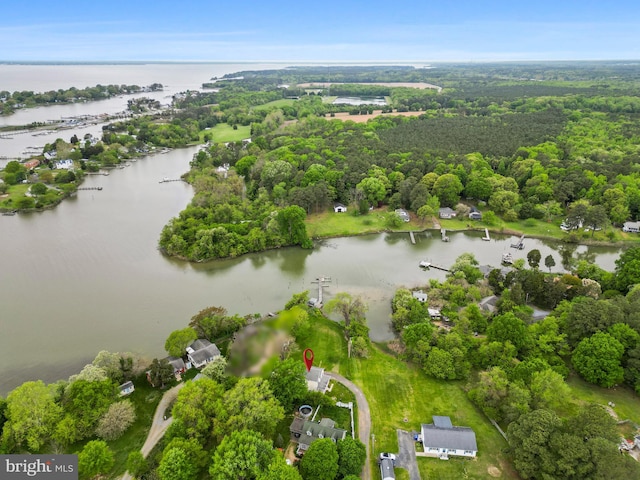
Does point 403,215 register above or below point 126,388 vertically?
above

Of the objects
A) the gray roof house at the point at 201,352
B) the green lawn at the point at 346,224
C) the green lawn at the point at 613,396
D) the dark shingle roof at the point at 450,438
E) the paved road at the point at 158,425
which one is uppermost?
the green lawn at the point at 346,224

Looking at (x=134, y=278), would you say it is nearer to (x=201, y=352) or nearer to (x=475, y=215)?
(x=201, y=352)

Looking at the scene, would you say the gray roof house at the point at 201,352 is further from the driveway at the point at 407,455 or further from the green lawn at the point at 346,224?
the green lawn at the point at 346,224

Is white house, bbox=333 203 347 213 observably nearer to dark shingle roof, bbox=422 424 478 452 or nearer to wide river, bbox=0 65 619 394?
wide river, bbox=0 65 619 394

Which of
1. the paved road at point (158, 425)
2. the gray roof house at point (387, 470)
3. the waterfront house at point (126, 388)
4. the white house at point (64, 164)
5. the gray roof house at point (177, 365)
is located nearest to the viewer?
the gray roof house at point (387, 470)

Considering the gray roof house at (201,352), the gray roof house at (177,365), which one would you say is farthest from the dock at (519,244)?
the gray roof house at (177,365)

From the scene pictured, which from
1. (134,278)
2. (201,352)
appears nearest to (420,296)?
(201,352)

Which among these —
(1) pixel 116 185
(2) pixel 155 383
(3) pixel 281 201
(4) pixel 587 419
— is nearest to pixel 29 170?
(1) pixel 116 185
